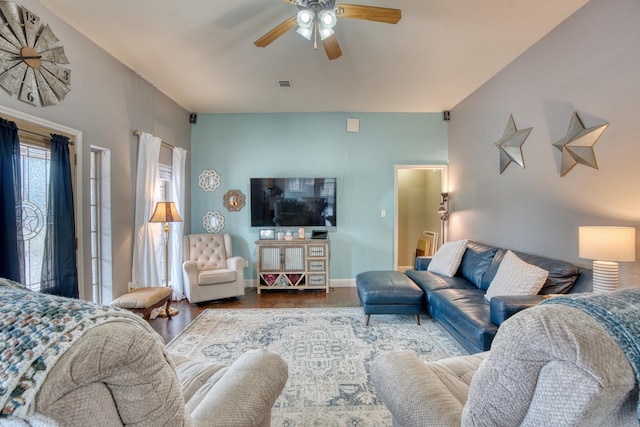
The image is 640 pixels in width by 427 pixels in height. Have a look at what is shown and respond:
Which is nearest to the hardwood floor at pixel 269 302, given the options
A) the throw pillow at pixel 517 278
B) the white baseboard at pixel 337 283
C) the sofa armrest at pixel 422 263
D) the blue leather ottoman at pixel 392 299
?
the white baseboard at pixel 337 283

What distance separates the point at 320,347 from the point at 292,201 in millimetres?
2437

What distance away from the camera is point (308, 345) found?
2.58 meters

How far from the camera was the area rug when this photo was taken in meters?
1.77

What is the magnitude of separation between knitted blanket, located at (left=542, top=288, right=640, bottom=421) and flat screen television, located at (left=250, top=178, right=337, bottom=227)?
3.89 metres

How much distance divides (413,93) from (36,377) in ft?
13.9

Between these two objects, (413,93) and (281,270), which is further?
(281,270)

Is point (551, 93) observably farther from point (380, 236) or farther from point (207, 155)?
point (207, 155)

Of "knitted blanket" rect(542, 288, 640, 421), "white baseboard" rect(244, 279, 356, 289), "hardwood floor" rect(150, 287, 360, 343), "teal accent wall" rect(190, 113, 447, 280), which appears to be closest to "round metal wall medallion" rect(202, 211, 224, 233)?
"teal accent wall" rect(190, 113, 447, 280)

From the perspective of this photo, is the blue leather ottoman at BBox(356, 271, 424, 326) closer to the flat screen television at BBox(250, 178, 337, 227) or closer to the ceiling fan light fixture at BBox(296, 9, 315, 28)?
the flat screen television at BBox(250, 178, 337, 227)

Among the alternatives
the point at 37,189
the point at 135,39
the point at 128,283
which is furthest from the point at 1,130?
the point at 128,283

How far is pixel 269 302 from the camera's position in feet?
12.7

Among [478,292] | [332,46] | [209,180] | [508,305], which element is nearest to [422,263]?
[478,292]

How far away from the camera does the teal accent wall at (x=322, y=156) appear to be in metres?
4.59

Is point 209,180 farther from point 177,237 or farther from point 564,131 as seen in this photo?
point 564,131
